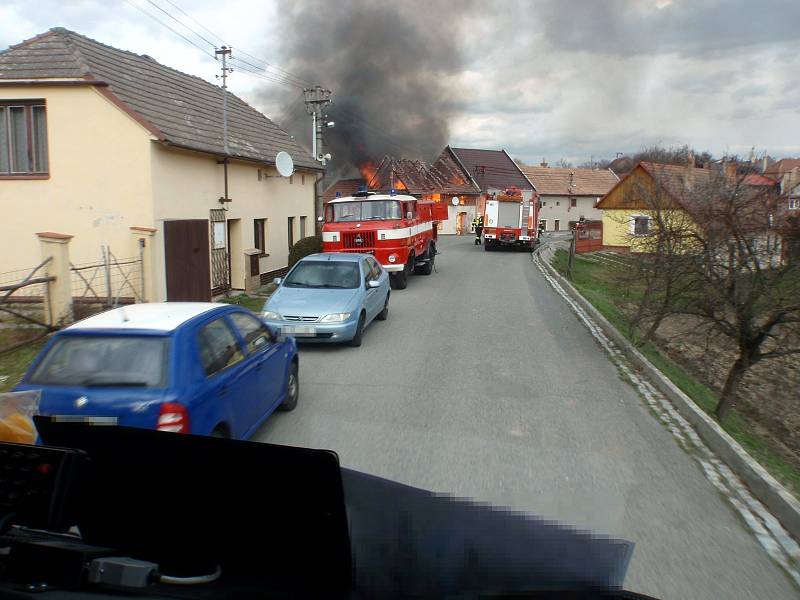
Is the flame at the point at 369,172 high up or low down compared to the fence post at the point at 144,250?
up

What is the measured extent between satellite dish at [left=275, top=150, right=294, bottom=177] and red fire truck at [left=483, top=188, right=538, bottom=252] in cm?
1647

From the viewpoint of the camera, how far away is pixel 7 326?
10750 mm

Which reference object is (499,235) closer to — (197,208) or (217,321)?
(197,208)

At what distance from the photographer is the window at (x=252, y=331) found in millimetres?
6098

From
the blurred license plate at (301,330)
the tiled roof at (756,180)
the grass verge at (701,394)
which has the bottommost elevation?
the grass verge at (701,394)

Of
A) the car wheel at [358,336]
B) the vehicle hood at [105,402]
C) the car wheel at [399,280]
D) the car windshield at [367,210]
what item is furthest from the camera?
the car wheel at [399,280]

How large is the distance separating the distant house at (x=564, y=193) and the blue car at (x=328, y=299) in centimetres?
5431

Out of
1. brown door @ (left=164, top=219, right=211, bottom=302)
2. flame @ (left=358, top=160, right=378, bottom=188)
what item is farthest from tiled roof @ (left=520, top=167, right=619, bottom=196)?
brown door @ (left=164, top=219, right=211, bottom=302)

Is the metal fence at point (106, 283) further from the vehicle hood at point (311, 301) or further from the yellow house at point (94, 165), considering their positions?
the vehicle hood at point (311, 301)

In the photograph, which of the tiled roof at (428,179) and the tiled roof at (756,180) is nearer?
the tiled roof at (756,180)

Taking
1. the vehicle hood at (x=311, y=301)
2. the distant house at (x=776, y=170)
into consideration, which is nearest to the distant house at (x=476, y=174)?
the distant house at (x=776, y=170)

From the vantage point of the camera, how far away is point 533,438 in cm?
646

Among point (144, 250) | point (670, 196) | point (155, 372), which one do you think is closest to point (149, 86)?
point (144, 250)

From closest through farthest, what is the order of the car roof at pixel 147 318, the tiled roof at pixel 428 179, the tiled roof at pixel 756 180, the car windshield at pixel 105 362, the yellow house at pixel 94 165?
the car windshield at pixel 105 362 → the car roof at pixel 147 318 → the tiled roof at pixel 756 180 → the yellow house at pixel 94 165 → the tiled roof at pixel 428 179
